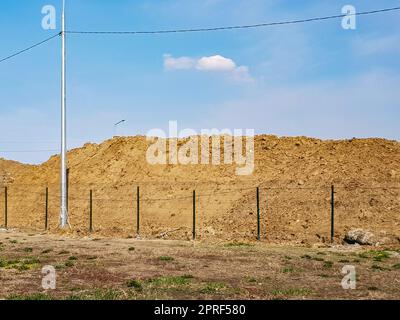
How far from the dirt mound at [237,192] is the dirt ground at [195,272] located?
798 centimetres

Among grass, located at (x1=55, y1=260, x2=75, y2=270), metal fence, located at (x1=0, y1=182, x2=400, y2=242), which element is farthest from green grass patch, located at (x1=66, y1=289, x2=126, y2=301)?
metal fence, located at (x1=0, y1=182, x2=400, y2=242)

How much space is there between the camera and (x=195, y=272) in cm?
1811

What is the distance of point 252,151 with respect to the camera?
5044cm

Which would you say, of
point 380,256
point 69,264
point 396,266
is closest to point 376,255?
point 380,256

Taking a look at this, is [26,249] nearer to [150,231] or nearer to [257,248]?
[257,248]

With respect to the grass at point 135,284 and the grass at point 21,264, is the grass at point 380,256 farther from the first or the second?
the grass at point 21,264

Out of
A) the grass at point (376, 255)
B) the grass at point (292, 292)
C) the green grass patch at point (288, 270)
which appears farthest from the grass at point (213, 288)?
the grass at point (376, 255)

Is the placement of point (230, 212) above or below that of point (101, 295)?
above

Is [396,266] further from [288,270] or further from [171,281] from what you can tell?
[171,281]

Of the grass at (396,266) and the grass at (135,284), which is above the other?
the grass at (135,284)

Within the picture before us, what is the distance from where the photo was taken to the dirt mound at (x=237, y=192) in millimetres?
35062

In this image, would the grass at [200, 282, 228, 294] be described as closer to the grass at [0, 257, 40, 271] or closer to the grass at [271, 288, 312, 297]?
the grass at [271, 288, 312, 297]

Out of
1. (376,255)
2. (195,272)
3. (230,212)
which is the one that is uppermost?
(230,212)

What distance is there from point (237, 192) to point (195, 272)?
2497 centimetres
